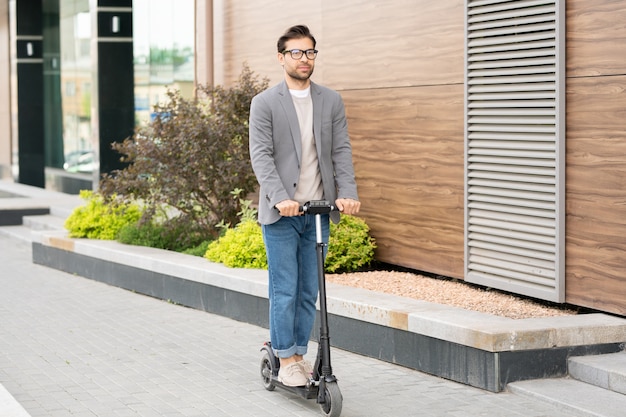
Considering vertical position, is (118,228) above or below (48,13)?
below

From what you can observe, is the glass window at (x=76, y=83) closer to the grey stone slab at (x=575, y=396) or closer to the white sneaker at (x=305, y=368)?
the white sneaker at (x=305, y=368)

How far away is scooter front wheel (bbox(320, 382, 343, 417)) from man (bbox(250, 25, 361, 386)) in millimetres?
424

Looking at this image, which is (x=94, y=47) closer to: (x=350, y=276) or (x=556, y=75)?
(x=350, y=276)

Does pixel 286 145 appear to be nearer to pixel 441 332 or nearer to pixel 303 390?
pixel 303 390

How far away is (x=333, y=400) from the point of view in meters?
5.84

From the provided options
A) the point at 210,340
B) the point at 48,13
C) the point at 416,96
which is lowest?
the point at 210,340

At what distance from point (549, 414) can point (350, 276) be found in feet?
11.3

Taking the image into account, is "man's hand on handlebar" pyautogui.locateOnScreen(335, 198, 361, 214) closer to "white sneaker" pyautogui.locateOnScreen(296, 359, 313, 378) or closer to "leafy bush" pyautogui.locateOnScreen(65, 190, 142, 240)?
"white sneaker" pyautogui.locateOnScreen(296, 359, 313, 378)

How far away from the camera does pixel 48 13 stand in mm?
29250

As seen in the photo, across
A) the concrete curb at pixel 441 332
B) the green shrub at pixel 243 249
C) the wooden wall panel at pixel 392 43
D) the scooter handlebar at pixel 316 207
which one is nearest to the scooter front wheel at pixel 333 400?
the scooter handlebar at pixel 316 207

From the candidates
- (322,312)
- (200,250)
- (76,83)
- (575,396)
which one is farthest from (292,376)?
(76,83)

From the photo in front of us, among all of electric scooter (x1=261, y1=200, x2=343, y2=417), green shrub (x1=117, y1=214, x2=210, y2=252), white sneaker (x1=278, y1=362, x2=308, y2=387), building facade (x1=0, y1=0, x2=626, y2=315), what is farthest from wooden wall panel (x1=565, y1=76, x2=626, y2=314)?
green shrub (x1=117, y1=214, x2=210, y2=252)

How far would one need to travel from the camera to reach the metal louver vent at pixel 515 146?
25.1 feet

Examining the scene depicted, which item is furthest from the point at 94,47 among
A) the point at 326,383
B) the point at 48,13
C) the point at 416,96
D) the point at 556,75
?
the point at 326,383
